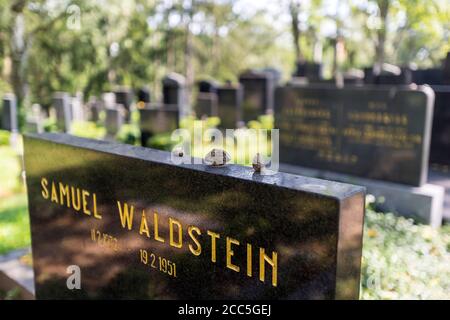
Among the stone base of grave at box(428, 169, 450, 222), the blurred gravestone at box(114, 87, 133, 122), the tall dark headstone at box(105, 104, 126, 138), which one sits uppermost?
the blurred gravestone at box(114, 87, 133, 122)

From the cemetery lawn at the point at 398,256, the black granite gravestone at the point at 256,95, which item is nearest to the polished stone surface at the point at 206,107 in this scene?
the black granite gravestone at the point at 256,95

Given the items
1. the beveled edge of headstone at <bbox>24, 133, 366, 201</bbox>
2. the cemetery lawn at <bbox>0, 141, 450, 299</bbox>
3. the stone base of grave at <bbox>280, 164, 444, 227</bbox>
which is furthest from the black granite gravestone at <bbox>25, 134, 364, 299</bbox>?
the stone base of grave at <bbox>280, 164, 444, 227</bbox>

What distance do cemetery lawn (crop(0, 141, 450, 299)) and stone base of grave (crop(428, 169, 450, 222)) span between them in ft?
2.72

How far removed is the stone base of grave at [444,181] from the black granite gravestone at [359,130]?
54 centimetres

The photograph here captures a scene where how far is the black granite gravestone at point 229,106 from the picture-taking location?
1254 centimetres

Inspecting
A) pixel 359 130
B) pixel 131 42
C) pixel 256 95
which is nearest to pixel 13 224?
pixel 359 130

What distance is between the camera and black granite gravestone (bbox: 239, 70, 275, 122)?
1329 cm

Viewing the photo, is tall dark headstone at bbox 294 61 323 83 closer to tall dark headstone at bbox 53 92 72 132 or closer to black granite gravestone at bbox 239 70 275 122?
black granite gravestone at bbox 239 70 275 122

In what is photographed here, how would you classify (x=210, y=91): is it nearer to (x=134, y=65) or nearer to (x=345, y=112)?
(x=345, y=112)

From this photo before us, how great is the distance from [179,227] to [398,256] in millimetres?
2239

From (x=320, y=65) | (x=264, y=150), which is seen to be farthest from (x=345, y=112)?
(x=320, y=65)

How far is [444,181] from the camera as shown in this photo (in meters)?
7.40

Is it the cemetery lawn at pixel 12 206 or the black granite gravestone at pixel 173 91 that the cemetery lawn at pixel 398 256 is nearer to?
the cemetery lawn at pixel 12 206
